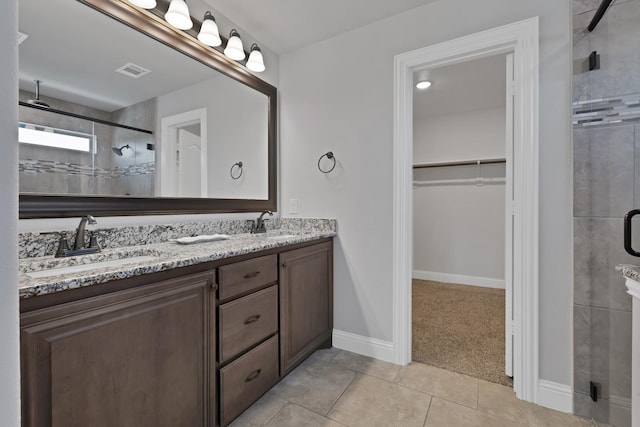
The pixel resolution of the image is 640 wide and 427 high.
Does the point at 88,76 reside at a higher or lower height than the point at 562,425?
higher

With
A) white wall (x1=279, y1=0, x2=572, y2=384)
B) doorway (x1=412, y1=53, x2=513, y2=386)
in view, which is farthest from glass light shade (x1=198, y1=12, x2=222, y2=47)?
doorway (x1=412, y1=53, x2=513, y2=386)

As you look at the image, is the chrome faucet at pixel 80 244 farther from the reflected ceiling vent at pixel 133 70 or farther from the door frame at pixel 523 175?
the door frame at pixel 523 175

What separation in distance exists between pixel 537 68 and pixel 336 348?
2.26 metres

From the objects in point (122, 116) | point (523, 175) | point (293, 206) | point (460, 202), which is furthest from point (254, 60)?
point (460, 202)

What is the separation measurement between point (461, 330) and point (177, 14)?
309 centimetres

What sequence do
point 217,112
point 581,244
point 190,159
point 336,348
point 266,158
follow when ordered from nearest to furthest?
point 581,244 → point 190,159 → point 217,112 → point 336,348 → point 266,158

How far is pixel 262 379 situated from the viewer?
62.8 inches

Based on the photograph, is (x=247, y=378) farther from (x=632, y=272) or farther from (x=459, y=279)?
(x=459, y=279)

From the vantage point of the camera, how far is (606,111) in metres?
1.46

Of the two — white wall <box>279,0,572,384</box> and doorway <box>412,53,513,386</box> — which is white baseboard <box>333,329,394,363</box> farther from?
doorway <box>412,53,513,386</box>

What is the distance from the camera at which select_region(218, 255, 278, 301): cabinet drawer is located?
1.37 meters

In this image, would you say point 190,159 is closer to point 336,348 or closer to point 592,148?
point 336,348

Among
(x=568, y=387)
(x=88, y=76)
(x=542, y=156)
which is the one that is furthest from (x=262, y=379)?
(x=542, y=156)

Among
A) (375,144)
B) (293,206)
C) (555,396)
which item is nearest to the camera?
(555,396)
